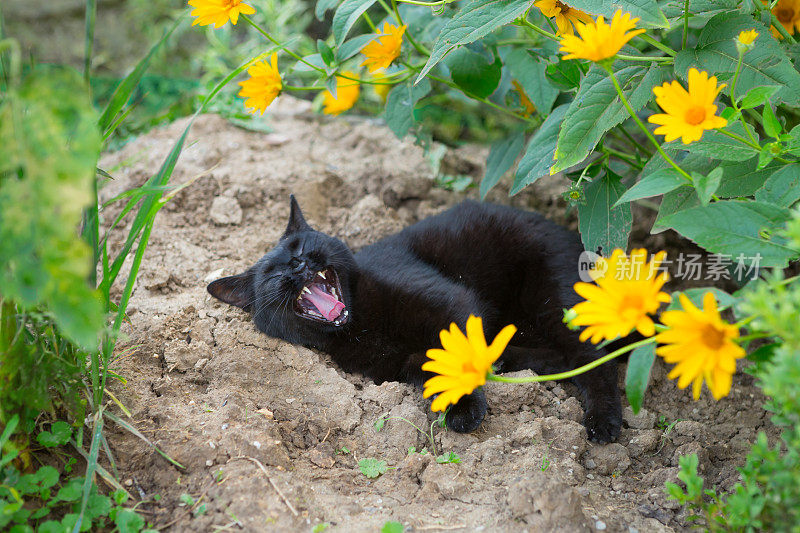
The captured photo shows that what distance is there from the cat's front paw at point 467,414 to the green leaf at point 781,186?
3.52 feet

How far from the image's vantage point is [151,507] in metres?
1.69

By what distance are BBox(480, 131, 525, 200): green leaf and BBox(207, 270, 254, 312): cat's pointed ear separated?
43.3 inches

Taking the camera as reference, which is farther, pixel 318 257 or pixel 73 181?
pixel 318 257

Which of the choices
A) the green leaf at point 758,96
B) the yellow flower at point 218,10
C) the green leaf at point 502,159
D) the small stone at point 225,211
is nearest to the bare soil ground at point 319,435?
the small stone at point 225,211

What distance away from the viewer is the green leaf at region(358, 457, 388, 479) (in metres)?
1.92

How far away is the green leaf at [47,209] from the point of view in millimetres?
1222

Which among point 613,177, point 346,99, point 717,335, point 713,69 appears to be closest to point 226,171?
point 346,99

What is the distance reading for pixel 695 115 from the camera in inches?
60.2

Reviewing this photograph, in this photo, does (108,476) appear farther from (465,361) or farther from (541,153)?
(541,153)

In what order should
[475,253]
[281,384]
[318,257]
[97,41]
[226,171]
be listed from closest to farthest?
[281,384], [318,257], [475,253], [226,171], [97,41]

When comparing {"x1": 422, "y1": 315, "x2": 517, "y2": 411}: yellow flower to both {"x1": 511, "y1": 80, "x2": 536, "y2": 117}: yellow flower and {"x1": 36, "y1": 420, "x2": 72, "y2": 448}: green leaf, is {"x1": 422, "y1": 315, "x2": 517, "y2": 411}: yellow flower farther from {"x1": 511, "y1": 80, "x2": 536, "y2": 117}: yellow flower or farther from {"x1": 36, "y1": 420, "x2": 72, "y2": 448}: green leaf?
{"x1": 511, "y1": 80, "x2": 536, "y2": 117}: yellow flower

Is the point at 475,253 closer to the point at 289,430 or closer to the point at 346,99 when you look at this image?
the point at 346,99

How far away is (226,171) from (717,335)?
2.67 metres

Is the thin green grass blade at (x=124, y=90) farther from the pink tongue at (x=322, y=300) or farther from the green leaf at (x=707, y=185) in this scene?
the green leaf at (x=707, y=185)
